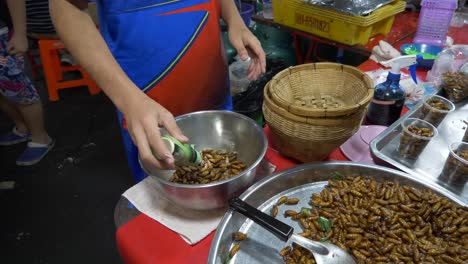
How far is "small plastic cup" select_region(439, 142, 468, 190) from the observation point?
3.17ft

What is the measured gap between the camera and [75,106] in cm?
347

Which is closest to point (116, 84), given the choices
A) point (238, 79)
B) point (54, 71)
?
point (238, 79)

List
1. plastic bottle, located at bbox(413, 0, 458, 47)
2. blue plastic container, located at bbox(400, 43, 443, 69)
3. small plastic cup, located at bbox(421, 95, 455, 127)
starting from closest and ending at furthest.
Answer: small plastic cup, located at bbox(421, 95, 455, 127)
blue plastic container, located at bbox(400, 43, 443, 69)
plastic bottle, located at bbox(413, 0, 458, 47)

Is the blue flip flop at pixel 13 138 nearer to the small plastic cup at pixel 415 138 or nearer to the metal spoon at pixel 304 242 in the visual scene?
the metal spoon at pixel 304 242

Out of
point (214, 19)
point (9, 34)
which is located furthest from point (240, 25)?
point (9, 34)

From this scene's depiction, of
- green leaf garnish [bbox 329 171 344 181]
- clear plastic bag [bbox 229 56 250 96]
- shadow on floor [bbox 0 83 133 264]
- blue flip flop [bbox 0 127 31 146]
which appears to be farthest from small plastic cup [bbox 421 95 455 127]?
blue flip flop [bbox 0 127 31 146]

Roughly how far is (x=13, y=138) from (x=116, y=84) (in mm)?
2758

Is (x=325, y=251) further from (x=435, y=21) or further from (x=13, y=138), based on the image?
(x=13, y=138)

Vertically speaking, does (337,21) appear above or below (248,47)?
below

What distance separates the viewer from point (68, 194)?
2486 millimetres

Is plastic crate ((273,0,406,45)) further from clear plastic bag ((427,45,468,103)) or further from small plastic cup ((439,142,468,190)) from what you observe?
small plastic cup ((439,142,468,190))

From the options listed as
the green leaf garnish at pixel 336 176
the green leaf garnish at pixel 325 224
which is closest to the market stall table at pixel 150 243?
the green leaf garnish at pixel 325 224

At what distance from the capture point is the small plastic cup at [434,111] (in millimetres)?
1186

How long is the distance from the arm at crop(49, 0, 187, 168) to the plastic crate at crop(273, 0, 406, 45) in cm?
159
